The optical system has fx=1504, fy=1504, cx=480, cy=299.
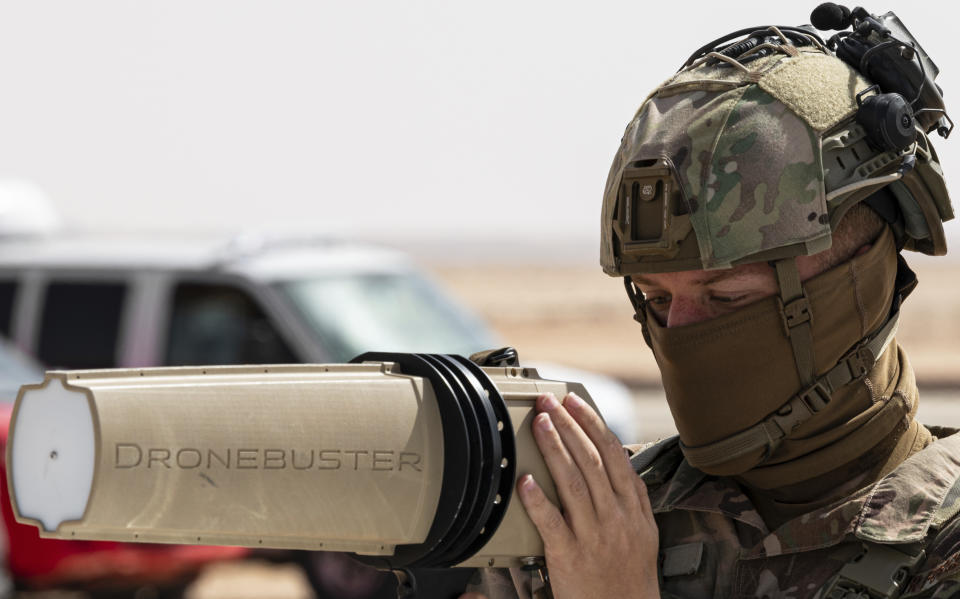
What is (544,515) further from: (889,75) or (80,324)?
(80,324)

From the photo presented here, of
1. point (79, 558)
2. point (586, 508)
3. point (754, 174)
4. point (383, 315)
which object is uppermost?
point (754, 174)

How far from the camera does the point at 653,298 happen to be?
9.26 feet

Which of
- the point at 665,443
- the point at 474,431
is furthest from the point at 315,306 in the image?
the point at 474,431

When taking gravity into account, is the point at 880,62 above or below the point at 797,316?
above

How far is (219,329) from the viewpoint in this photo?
926 centimetres

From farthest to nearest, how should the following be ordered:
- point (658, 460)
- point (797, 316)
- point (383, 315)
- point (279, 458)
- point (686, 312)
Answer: point (383, 315) < point (658, 460) < point (686, 312) < point (797, 316) < point (279, 458)

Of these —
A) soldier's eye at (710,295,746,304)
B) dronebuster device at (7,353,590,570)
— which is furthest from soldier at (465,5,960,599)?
dronebuster device at (7,353,590,570)

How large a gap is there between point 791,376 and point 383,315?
683 centimetres

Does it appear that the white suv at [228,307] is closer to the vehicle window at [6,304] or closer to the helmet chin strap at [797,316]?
the vehicle window at [6,304]

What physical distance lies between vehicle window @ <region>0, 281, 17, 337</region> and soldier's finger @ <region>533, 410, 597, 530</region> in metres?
8.10

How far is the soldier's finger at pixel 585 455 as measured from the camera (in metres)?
2.44

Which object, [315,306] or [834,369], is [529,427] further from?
[315,306]

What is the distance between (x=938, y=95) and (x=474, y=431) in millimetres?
1186

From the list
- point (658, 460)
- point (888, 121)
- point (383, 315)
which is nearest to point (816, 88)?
point (888, 121)
